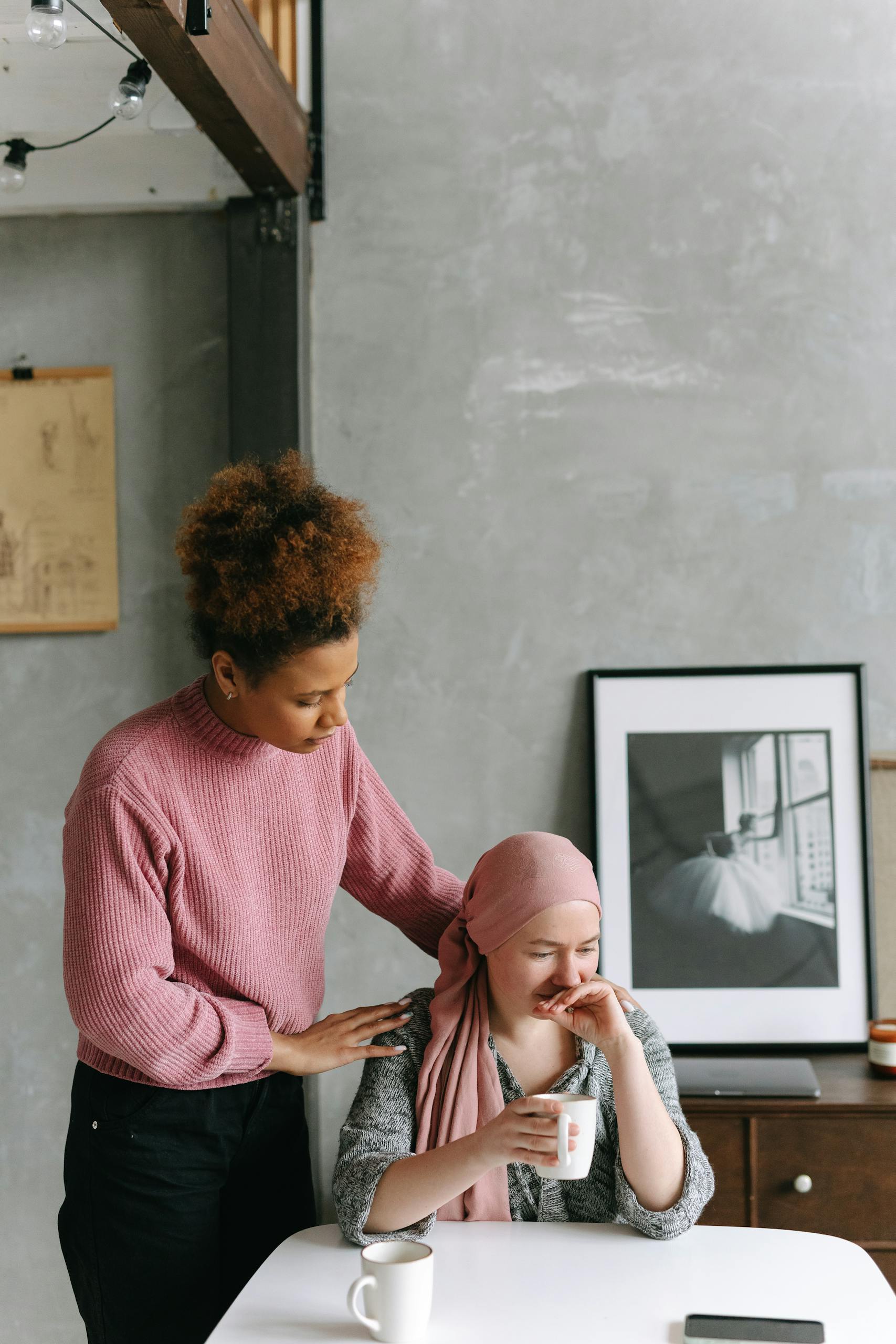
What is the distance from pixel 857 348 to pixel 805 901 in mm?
1214

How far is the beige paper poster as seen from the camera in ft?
8.77

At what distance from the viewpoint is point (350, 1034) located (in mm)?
1590

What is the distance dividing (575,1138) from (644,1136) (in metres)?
0.20

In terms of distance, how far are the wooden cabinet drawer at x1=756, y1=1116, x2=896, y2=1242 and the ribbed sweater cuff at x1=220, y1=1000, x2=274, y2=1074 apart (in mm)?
1093

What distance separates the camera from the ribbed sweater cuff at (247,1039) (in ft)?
4.87

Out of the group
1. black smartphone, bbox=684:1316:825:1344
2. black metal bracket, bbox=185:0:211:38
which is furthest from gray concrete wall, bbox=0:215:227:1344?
black smartphone, bbox=684:1316:825:1344

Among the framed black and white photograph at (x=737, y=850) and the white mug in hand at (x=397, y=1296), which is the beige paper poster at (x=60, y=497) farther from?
the white mug in hand at (x=397, y=1296)

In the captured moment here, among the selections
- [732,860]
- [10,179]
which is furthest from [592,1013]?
[10,179]

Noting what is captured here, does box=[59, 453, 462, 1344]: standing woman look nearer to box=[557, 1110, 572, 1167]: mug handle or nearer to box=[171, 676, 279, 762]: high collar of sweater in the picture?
box=[171, 676, 279, 762]: high collar of sweater

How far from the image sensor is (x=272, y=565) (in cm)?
143

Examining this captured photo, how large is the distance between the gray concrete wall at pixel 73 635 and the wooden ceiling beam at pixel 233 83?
29cm

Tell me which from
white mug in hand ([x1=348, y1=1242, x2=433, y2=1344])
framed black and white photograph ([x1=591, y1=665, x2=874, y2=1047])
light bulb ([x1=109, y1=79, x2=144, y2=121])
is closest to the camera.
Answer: white mug in hand ([x1=348, y1=1242, x2=433, y2=1344])

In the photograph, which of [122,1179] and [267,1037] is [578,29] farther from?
[122,1179]

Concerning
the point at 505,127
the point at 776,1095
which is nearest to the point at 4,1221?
the point at 776,1095
